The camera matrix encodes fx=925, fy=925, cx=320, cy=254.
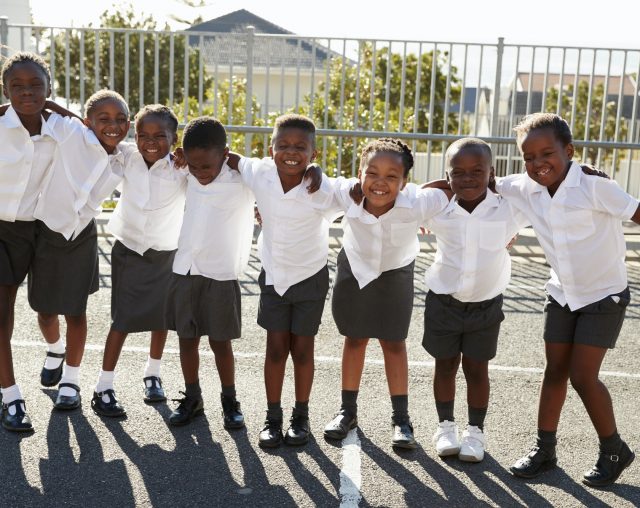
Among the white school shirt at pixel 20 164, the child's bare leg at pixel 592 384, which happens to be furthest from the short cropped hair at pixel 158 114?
the child's bare leg at pixel 592 384

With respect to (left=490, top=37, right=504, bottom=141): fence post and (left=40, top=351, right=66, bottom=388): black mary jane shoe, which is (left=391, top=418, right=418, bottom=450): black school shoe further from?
(left=490, top=37, right=504, bottom=141): fence post

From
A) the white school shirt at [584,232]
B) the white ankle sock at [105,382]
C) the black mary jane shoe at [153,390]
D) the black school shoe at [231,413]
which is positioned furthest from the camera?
the black mary jane shoe at [153,390]

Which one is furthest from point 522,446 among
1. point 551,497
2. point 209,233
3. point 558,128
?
point 209,233

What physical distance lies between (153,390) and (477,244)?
1980 mm

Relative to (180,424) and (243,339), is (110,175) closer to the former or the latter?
(180,424)

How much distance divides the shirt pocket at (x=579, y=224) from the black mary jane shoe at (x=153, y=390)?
235 cm

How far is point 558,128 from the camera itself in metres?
4.12

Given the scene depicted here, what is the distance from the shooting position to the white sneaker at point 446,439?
4387 millimetres

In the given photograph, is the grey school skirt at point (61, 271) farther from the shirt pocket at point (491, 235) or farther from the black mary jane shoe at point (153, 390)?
the shirt pocket at point (491, 235)

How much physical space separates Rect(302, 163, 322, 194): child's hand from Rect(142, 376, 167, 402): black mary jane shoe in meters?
1.50

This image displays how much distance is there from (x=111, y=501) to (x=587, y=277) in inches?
89.2

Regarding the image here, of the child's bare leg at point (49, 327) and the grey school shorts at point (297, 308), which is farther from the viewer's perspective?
the child's bare leg at point (49, 327)

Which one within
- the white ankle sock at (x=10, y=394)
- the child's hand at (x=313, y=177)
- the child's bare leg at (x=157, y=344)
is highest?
the child's hand at (x=313, y=177)

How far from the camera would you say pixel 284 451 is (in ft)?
14.5
